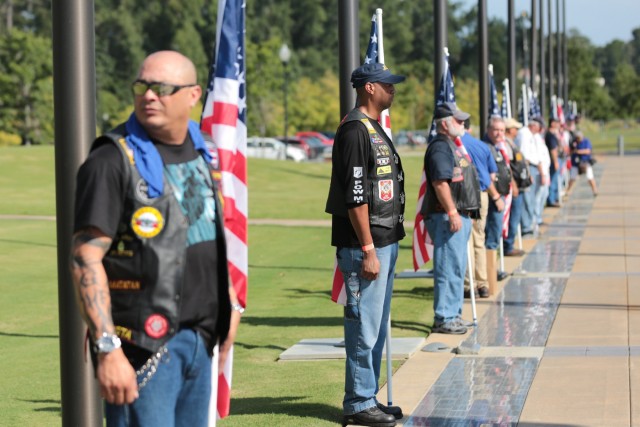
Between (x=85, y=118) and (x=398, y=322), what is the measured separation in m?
6.72

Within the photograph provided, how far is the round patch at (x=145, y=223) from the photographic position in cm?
433

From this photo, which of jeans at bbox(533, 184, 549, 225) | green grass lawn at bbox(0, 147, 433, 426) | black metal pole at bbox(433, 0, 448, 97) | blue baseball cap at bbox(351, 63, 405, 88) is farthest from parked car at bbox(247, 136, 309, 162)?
blue baseball cap at bbox(351, 63, 405, 88)

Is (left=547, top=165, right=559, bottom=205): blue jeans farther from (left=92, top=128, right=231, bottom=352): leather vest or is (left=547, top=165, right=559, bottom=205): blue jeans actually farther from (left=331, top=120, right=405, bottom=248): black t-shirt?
(left=92, top=128, right=231, bottom=352): leather vest

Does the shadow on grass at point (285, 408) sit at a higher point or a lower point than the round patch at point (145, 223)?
lower

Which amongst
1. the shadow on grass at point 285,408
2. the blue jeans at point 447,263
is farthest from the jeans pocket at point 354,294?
the blue jeans at point 447,263

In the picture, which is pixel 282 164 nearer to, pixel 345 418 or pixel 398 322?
pixel 398 322

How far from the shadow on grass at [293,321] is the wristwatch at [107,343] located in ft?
26.1

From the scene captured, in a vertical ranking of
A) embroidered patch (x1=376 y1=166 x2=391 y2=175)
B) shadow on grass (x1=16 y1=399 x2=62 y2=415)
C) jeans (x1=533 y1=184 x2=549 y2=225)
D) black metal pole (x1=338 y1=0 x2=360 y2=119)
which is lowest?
shadow on grass (x1=16 y1=399 x2=62 y2=415)

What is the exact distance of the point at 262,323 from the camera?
1249 centimetres

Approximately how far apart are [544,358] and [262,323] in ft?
11.5

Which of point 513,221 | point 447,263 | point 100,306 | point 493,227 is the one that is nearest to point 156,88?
point 100,306

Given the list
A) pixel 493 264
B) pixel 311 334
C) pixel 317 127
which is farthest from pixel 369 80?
pixel 317 127

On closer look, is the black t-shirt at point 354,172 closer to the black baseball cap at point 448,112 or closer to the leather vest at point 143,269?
the leather vest at point 143,269

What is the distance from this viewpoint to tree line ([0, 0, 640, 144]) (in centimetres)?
6956
